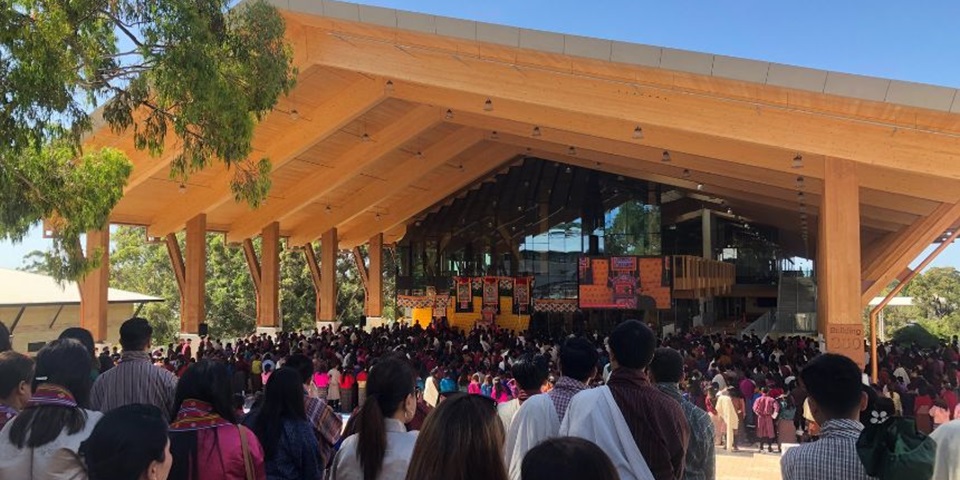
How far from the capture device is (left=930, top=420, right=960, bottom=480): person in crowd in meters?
2.37

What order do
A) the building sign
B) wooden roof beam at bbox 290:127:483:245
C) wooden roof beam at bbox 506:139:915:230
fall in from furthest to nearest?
wooden roof beam at bbox 290:127:483:245 → wooden roof beam at bbox 506:139:915:230 → the building sign

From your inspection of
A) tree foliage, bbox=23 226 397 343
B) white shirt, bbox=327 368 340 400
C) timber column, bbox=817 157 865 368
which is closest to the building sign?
timber column, bbox=817 157 865 368

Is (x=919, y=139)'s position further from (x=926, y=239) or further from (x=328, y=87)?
(x=328, y=87)

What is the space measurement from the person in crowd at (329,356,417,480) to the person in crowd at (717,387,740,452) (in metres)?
7.59

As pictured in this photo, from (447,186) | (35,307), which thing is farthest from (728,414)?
(447,186)

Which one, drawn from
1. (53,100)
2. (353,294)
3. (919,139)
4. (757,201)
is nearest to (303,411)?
(53,100)

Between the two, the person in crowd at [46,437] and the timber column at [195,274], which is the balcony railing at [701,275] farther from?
the person in crowd at [46,437]

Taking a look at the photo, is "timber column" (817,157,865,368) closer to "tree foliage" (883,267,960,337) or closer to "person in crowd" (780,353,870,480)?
"person in crowd" (780,353,870,480)

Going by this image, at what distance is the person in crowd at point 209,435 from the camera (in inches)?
98.3

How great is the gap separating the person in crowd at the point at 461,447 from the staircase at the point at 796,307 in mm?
23484

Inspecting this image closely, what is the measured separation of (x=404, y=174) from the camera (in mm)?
23531

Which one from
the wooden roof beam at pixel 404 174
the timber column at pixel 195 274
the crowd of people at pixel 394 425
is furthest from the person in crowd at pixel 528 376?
the wooden roof beam at pixel 404 174

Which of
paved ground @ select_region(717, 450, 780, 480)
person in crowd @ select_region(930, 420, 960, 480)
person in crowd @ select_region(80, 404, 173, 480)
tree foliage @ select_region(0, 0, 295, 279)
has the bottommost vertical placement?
paved ground @ select_region(717, 450, 780, 480)

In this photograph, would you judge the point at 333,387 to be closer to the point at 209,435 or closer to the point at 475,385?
the point at 475,385
